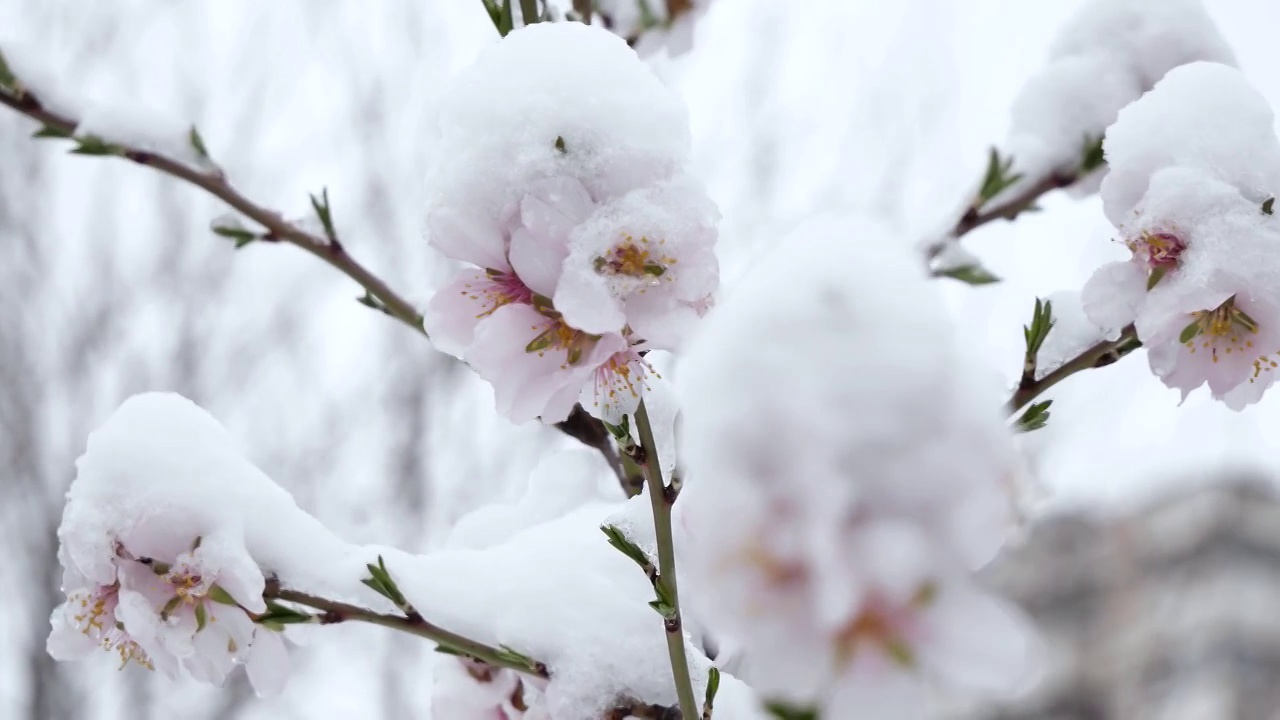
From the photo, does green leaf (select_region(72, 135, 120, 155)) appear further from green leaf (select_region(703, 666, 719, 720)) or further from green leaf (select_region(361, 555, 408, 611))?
green leaf (select_region(703, 666, 719, 720))

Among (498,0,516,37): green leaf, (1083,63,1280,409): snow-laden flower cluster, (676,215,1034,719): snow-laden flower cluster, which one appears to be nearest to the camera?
(676,215,1034,719): snow-laden flower cluster

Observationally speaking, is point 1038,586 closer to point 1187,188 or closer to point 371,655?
point 371,655

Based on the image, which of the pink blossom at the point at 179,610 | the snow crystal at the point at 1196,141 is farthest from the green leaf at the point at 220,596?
the snow crystal at the point at 1196,141

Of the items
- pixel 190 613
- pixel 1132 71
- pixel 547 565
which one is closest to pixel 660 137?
pixel 547 565

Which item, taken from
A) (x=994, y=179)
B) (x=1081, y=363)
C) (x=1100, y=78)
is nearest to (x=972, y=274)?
(x=994, y=179)

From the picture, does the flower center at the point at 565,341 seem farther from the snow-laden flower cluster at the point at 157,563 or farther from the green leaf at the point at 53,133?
the green leaf at the point at 53,133

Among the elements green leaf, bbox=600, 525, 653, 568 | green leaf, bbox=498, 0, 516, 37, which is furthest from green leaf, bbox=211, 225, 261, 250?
green leaf, bbox=600, 525, 653, 568

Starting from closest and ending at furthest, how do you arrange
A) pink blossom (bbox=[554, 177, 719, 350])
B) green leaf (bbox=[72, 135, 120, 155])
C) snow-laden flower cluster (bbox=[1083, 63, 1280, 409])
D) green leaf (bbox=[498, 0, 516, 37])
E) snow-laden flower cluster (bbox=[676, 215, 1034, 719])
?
snow-laden flower cluster (bbox=[676, 215, 1034, 719]) → pink blossom (bbox=[554, 177, 719, 350]) → snow-laden flower cluster (bbox=[1083, 63, 1280, 409]) → green leaf (bbox=[498, 0, 516, 37]) → green leaf (bbox=[72, 135, 120, 155])
